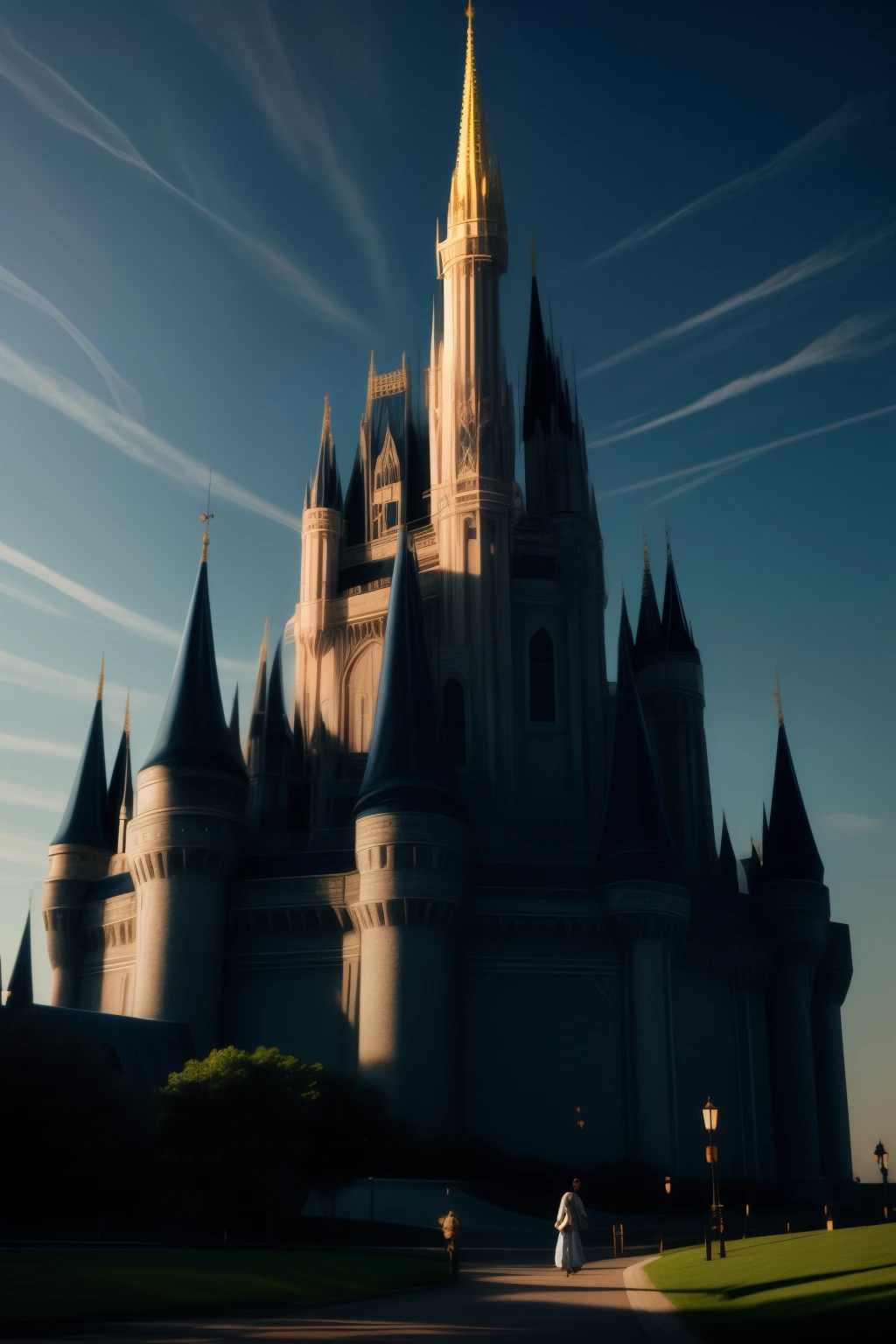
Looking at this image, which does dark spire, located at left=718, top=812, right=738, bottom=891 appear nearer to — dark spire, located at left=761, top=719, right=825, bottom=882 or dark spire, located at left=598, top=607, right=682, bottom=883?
dark spire, located at left=761, top=719, right=825, bottom=882

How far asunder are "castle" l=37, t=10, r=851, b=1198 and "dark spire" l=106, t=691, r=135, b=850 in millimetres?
231

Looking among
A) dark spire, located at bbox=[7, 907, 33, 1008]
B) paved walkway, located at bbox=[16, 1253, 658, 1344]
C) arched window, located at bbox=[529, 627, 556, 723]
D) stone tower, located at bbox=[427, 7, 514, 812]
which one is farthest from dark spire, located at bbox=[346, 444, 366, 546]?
paved walkway, located at bbox=[16, 1253, 658, 1344]

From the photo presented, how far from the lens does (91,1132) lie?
36.2 metres

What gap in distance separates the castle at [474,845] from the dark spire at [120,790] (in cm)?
23

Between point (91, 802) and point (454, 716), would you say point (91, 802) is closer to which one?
point (91, 802)

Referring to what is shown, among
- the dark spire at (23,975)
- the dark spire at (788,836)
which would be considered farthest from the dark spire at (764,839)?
the dark spire at (23,975)

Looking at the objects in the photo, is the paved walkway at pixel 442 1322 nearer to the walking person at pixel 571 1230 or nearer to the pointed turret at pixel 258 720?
the walking person at pixel 571 1230

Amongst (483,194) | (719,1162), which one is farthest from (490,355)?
(719,1162)

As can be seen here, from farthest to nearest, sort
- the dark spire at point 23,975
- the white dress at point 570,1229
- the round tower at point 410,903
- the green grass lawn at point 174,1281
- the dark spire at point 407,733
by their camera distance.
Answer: the dark spire at point 23,975 → the dark spire at point 407,733 → the round tower at point 410,903 → the white dress at point 570,1229 → the green grass lawn at point 174,1281

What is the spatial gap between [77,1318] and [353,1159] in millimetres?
34085

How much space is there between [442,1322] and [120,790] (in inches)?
2361

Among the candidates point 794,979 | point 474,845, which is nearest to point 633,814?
point 474,845

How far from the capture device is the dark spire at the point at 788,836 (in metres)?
65.1

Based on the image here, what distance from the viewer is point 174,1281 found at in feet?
61.9
